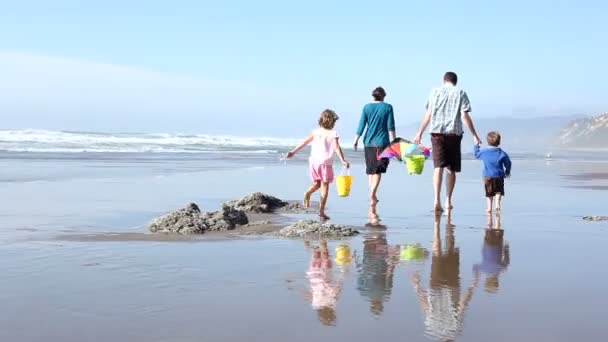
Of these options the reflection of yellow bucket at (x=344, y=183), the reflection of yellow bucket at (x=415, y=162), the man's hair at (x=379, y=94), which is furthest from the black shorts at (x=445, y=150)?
the man's hair at (x=379, y=94)

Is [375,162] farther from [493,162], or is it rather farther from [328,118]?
[493,162]

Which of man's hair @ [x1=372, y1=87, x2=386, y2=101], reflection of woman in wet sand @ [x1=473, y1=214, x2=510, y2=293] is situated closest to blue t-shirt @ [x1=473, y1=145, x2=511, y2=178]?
man's hair @ [x1=372, y1=87, x2=386, y2=101]

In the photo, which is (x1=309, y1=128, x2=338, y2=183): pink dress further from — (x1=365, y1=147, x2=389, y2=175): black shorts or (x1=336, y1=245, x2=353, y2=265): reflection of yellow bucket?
(x1=336, y1=245, x2=353, y2=265): reflection of yellow bucket

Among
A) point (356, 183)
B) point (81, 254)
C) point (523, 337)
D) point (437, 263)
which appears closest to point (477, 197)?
point (356, 183)

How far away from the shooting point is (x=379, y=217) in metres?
8.13

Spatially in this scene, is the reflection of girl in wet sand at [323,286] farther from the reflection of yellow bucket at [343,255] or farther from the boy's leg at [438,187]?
the boy's leg at [438,187]

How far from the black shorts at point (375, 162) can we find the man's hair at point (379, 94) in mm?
723

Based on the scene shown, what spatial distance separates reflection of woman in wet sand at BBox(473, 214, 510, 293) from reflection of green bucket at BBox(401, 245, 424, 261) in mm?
467

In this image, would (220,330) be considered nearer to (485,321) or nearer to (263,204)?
(485,321)

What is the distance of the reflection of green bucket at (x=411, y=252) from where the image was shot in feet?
17.0

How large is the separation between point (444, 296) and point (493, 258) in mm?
1440

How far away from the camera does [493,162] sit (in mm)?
9445

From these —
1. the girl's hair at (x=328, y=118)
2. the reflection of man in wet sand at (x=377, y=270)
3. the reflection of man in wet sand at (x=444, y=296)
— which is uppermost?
the girl's hair at (x=328, y=118)

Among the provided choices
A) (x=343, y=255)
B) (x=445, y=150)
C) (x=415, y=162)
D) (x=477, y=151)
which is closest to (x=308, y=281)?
(x=343, y=255)
